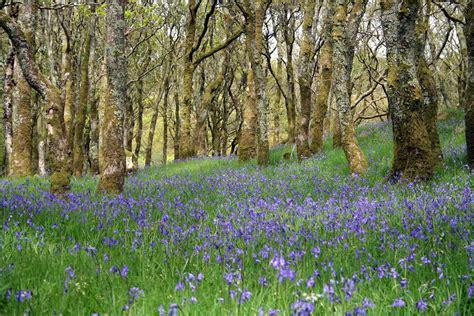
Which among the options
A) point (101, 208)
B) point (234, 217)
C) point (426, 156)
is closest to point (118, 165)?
point (101, 208)

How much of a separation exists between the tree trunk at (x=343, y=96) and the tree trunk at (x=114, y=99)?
4716 mm

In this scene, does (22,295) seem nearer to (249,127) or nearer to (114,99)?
(114,99)

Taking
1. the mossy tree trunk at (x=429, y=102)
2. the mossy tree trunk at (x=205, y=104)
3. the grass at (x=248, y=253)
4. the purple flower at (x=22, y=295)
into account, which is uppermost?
the mossy tree trunk at (x=205, y=104)

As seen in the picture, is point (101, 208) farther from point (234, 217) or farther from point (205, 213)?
point (234, 217)

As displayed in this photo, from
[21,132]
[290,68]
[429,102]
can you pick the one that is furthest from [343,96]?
[290,68]

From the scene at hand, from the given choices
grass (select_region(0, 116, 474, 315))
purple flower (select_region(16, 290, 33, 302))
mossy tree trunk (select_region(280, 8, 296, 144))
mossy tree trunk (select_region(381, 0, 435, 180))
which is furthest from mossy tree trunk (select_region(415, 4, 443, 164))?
mossy tree trunk (select_region(280, 8, 296, 144))

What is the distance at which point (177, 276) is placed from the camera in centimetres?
329

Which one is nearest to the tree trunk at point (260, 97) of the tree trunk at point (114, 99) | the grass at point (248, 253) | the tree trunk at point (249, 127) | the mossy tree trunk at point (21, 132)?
the tree trunk at point (249, 127)

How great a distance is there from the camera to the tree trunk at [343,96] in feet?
29.4

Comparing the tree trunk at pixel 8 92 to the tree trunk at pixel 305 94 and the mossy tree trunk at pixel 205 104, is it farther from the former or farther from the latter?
the tree trunk at pixel 305 94

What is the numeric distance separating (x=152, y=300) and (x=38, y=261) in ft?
4.55

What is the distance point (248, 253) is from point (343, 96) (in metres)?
6.27

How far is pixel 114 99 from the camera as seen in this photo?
810 centimetres

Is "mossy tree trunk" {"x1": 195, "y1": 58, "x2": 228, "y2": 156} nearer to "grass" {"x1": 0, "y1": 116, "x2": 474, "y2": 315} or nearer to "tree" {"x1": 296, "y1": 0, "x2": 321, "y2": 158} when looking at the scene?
"tree" {"x1": 296, "y1": 0, "x2": 321, "y2": 158}
